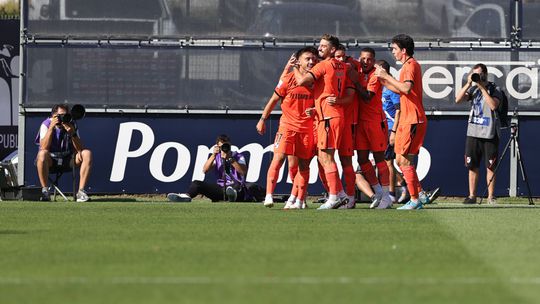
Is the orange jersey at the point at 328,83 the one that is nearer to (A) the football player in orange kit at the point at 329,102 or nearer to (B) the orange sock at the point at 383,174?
(A) the football player in orange kit at the point at 329,102

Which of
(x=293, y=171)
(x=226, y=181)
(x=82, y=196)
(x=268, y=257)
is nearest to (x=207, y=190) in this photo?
(x=226, y=181)

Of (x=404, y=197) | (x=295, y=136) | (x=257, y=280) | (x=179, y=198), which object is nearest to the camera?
(x=257, y=280)

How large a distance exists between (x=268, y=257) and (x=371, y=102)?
7.02 meters

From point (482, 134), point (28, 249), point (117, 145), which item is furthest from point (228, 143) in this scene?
point (28, 249)

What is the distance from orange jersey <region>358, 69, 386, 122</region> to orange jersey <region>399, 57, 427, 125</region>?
0.96 m

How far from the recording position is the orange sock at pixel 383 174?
16750 millimetres

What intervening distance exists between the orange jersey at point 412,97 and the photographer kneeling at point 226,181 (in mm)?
4100

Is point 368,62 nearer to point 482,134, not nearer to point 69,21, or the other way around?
point 482,134

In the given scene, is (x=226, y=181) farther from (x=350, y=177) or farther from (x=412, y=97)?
(x=412, y=97)

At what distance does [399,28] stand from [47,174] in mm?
5834

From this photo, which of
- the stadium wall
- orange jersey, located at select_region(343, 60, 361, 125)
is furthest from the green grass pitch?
the stadium wall

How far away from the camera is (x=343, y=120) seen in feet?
53.1

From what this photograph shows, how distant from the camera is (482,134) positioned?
1933cm

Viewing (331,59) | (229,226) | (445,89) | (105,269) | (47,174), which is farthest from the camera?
(445,89)
